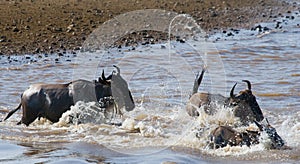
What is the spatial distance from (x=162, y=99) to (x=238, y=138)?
3695 mm

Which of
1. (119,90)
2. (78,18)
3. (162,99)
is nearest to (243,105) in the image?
(119,90)

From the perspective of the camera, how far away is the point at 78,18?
18281 millimetres

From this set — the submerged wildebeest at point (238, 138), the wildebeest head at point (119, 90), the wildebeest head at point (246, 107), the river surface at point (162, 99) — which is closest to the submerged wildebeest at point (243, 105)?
the wildebeest head at point (246, 107)

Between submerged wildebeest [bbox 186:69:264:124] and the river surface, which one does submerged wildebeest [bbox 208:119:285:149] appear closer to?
the river surface

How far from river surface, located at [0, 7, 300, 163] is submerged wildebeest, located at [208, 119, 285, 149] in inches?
4.0

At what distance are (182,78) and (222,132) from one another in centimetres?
497

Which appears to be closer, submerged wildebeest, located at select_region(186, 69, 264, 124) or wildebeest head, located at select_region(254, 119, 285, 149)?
wildebeest head, located at select_region(254, 119, 285, 149)

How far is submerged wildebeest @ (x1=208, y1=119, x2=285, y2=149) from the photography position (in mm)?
8367

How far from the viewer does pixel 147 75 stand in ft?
45.2

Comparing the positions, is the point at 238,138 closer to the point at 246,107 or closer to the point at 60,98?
the point at 246,107

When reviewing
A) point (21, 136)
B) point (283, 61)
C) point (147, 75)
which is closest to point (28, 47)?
point (147, 75)

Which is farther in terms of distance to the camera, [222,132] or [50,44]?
[50,44]

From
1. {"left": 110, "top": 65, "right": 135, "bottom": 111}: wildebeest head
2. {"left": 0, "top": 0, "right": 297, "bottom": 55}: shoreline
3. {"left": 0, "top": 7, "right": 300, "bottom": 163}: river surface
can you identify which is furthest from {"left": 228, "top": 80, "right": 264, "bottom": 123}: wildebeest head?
{"left": 0, "top": 0, "right": 297, "bottom": 55}: shoreline

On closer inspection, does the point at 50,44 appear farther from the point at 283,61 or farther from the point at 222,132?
the point at 222,132
